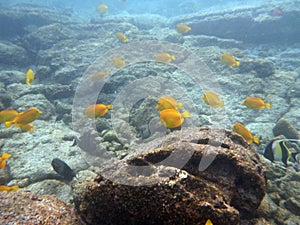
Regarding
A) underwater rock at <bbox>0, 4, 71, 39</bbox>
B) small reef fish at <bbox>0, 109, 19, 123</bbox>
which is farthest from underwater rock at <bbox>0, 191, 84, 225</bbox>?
underwater rock at <bbox>0, 4, 71, 39</bbox>

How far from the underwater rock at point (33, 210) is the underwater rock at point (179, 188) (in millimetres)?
190

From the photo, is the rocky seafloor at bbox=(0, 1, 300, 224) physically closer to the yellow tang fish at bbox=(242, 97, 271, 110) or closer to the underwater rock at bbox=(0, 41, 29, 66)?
the underwater rock at bbox=(0, 41, 29, 66)

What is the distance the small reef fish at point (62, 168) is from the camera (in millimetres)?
4668

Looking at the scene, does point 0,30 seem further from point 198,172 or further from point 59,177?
point 198,172

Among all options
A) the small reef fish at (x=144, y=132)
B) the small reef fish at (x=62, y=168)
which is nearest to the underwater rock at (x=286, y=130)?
the small reef fish at (x=144, y=132)

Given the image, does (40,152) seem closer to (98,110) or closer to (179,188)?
(98,110)

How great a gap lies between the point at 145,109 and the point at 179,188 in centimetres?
381

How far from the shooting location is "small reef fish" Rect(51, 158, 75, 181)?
4668 millimetres

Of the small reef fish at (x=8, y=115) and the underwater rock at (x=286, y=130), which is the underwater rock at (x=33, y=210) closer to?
the small reef fish at (x=8, y=115)

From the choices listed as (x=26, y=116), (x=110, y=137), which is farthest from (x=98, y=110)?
(x=26, y=116)

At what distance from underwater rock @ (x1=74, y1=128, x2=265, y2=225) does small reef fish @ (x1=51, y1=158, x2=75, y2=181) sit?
1.90 metres

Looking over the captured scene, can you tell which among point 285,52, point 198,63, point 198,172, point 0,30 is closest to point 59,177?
point 198,172

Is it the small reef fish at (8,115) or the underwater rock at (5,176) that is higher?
the small reef fish at (8,115)

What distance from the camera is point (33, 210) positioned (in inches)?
99.3
